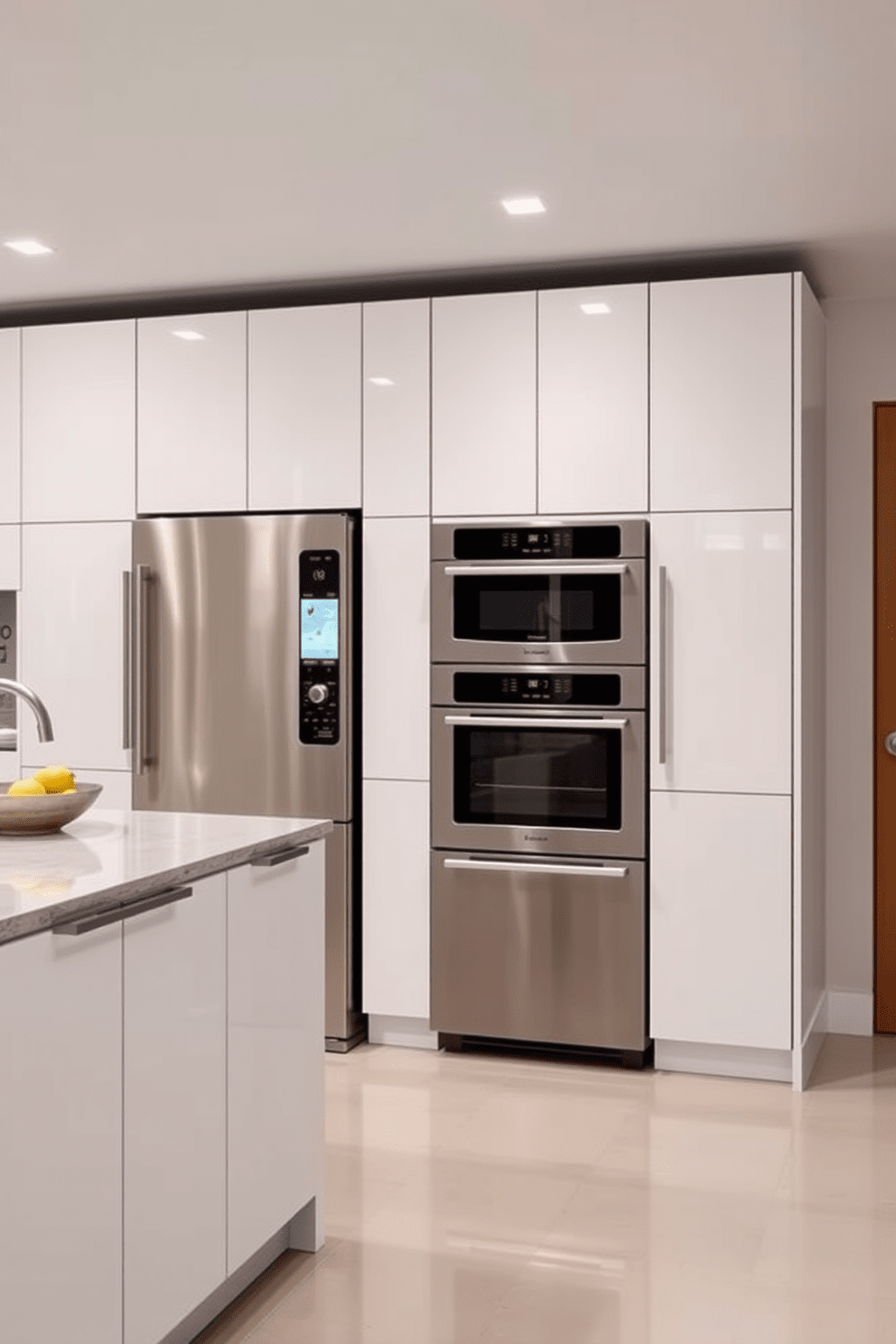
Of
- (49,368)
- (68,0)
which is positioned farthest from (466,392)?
(68,0)

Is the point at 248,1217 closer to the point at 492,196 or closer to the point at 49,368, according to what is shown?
the point at 492,196

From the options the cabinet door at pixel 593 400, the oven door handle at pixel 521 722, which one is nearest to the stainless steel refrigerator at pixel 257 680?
the oven door handle at pixel 521 722

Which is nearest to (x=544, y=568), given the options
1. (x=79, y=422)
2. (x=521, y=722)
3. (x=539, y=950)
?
(x=521, y=722)

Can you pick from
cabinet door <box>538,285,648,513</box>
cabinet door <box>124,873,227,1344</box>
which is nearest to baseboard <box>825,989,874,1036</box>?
cabinet door <box>538,285,648,513</box>

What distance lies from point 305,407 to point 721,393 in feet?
4.49

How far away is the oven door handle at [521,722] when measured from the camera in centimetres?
451

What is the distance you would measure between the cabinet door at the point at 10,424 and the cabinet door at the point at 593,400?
191 cm

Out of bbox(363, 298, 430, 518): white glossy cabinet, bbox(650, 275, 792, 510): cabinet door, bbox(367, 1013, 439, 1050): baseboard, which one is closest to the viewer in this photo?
bbox(650, 275, 792, 510): cabinet door

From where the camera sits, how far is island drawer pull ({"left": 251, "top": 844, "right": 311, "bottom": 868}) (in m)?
2.89

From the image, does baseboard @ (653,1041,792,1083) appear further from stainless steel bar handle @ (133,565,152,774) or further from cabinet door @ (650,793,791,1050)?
stainless steel bar handle @ (133,565,152,774)

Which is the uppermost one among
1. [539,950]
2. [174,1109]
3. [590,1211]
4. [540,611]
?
[540,611]

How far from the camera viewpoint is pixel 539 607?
461 centimetres

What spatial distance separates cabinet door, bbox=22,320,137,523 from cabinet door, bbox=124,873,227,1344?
2.69 m

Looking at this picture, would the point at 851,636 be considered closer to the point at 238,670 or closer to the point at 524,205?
the point at 524,205
